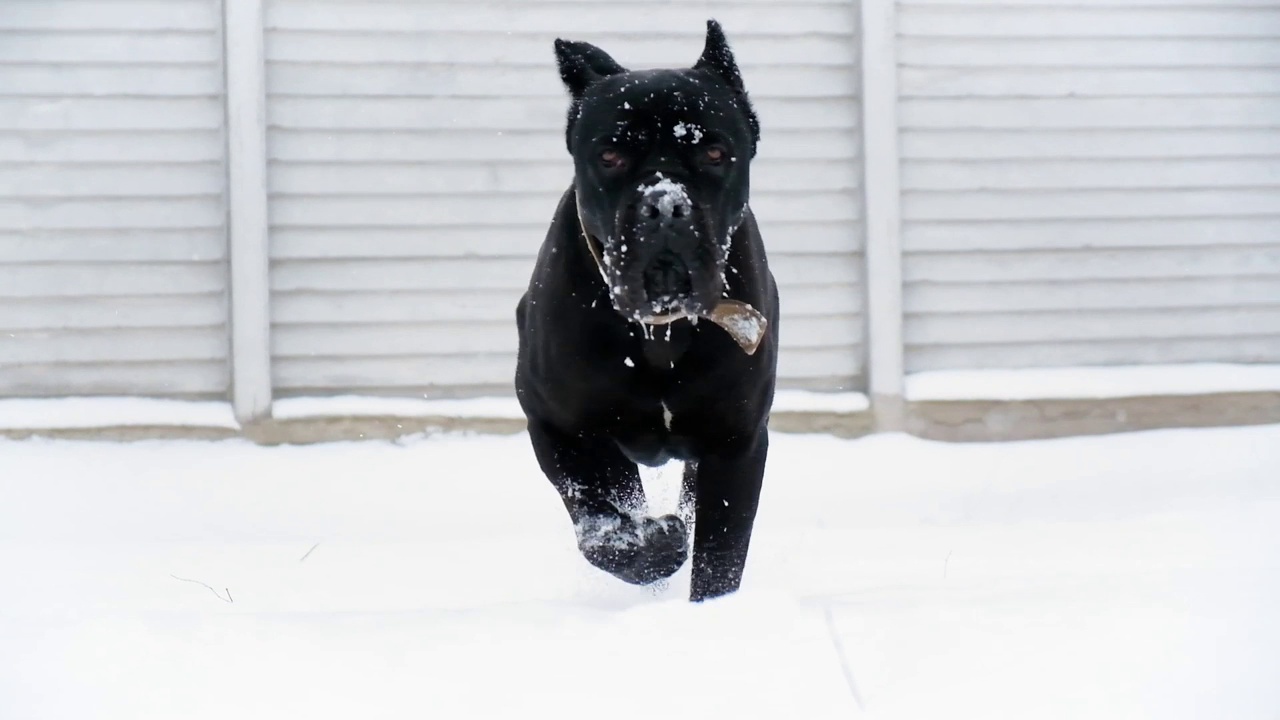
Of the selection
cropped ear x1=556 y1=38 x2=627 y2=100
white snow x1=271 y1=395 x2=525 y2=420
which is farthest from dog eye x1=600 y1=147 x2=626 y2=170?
white snow x1=271 y1=395 x2=525 y2=420

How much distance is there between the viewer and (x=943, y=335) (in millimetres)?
4422

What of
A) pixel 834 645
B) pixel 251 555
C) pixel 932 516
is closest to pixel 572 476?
pixel 834 645

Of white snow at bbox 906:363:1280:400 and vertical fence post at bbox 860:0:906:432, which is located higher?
vertical fence post at bbox 860:0:906:432

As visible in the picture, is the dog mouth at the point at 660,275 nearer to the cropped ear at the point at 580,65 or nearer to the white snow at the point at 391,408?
A: the cropped ear at the point at 580,65

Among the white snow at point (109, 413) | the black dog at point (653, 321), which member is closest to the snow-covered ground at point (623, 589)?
the white snow at point (109, 413)

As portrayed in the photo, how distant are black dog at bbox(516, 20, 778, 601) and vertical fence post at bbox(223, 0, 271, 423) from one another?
2249 mm

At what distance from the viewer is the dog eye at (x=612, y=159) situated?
1851 mm

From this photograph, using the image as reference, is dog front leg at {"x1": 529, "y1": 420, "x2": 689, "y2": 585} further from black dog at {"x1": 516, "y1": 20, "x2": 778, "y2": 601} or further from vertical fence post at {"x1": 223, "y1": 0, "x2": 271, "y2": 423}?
vertical fence post at {"x1": 223, "y1": 0, "x2": 271, "y2": 423}

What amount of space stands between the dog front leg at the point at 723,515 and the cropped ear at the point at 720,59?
2.41ft

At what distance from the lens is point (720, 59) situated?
2076 millimetres

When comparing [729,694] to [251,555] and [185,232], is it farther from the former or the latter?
[185,232]

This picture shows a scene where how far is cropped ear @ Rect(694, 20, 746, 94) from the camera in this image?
206 cm

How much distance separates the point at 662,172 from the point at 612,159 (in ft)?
0.36

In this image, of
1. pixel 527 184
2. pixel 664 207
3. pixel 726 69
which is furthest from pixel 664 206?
pixel 527 184
